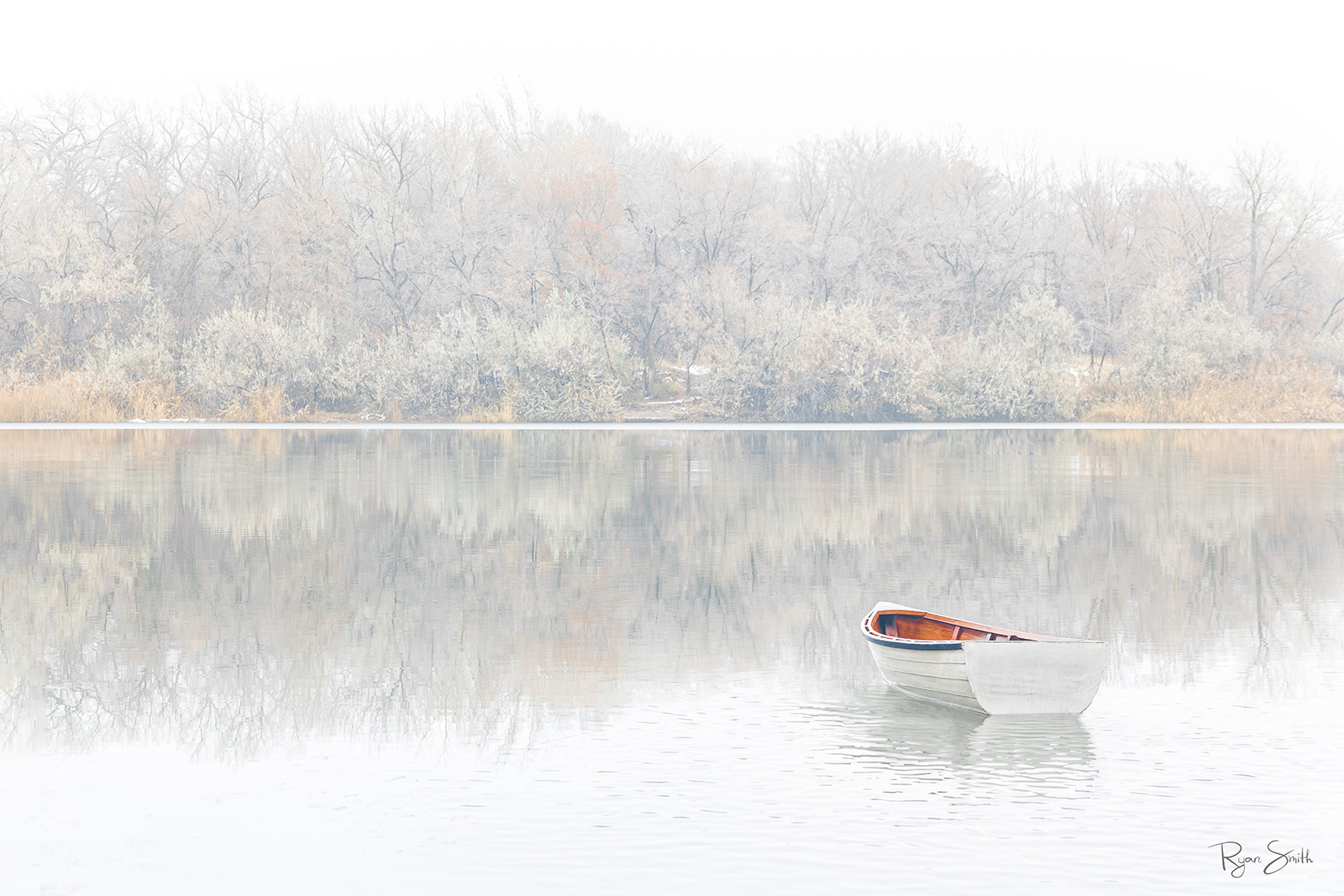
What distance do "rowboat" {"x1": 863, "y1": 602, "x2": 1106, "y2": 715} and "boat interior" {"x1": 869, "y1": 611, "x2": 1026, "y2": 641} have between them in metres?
0.90

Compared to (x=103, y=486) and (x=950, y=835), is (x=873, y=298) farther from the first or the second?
(x=950, y=835)

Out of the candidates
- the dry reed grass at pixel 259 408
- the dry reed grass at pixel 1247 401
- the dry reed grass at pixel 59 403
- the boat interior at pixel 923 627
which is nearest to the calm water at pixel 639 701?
the boat interior at pixel 923 627

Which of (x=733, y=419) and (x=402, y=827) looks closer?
(x=402, y=827)

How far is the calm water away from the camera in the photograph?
792 centimetres

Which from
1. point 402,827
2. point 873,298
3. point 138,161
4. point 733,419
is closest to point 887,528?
point 402,827

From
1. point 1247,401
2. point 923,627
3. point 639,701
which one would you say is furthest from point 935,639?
point 1247,401

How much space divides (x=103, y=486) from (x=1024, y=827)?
23875 millimetres

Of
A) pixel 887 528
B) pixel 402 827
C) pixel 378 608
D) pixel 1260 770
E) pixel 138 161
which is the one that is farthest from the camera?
pixel 138 161

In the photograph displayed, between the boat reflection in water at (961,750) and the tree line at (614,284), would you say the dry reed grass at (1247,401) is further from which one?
the boat reflection in water at (961,750)

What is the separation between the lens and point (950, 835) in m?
8.20

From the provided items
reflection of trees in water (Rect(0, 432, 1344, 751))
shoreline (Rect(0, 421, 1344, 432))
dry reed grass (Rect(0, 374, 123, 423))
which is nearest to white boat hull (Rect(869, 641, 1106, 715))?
reflection of trees in water (Rect(0, 432, 1344, 751))
